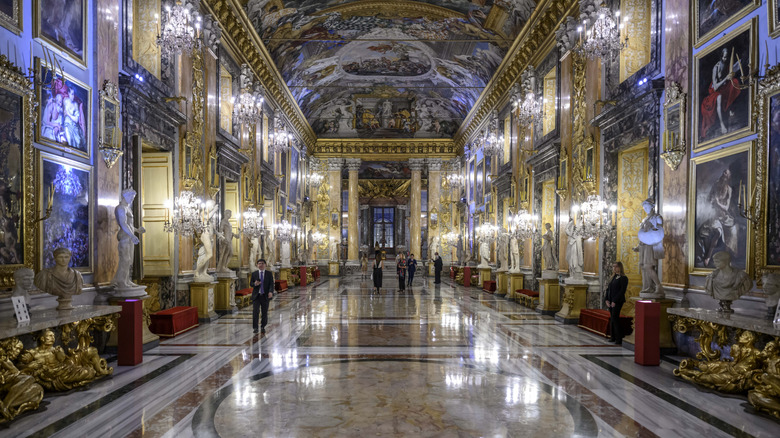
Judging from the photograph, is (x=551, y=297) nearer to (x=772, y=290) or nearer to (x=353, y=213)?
(x=772, y=290)

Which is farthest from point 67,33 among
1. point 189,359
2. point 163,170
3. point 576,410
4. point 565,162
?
point 565,162

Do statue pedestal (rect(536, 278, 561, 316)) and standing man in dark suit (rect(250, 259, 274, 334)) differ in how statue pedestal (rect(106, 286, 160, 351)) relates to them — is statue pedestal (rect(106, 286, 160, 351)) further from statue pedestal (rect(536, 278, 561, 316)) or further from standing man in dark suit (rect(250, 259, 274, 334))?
statue pedestal (rect(536, 278, 561, 316))

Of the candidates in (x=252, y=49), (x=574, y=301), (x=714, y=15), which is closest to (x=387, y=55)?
(x=252, y=49)

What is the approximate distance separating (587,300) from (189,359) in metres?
8.13

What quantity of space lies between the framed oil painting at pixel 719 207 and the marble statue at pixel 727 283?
51 cm

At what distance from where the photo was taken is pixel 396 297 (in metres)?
16.5

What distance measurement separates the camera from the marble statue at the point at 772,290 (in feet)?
17.7

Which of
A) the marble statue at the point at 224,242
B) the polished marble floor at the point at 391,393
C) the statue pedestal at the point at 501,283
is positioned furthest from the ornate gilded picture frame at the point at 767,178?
the statue pedestal at the point at 501,283

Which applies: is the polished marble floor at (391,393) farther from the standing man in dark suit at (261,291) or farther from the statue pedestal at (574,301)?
the statue pedestal at (574,301)

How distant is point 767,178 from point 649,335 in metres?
2.48

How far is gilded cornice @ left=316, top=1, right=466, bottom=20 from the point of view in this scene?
17.1m

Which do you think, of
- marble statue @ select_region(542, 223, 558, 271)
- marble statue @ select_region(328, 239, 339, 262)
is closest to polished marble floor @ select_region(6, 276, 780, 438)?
marble statue @ select_region(542, 223, 558, 271)

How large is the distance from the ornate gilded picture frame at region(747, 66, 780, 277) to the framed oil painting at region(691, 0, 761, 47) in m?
1.23

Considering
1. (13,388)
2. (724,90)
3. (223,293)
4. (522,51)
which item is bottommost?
(223,293)
